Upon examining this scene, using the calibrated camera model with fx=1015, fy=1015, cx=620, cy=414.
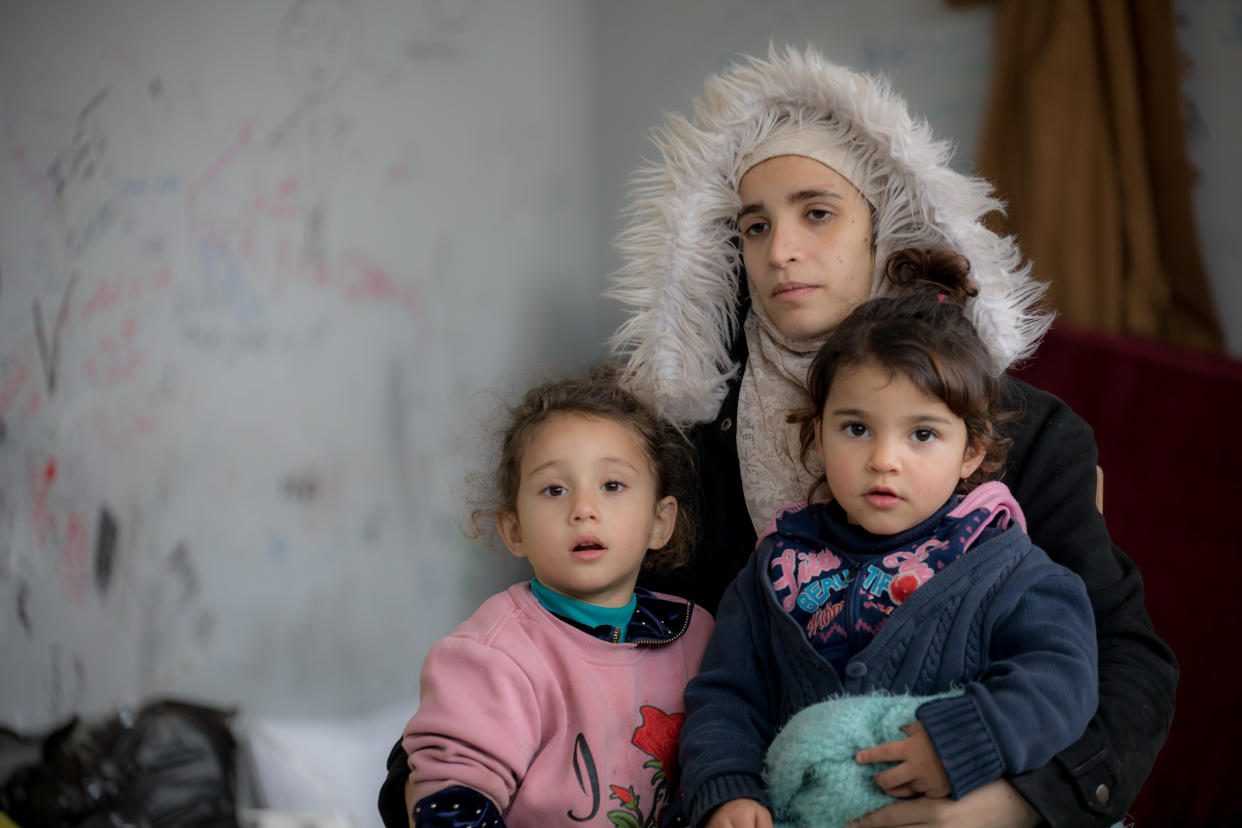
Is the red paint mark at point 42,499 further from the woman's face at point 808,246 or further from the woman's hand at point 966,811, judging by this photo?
the woman's hand at point 966,811

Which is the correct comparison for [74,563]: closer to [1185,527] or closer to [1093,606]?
[1093,606]

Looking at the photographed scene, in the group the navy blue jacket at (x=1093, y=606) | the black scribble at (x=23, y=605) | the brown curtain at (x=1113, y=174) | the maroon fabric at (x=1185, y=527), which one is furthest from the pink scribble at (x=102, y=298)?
the brown curtain at (x=1113, y=174)

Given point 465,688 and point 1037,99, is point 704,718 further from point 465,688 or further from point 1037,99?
point 1037,99

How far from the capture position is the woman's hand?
1.10 meters

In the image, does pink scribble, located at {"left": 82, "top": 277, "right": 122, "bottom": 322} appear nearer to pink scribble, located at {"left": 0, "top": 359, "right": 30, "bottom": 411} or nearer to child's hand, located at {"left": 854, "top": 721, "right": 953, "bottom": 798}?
pink scribble, located at {"left": 0, "top": 359, "right": 30, "bottom": 411}

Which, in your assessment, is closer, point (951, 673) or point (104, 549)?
point (951, 673)

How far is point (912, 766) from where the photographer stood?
108cm

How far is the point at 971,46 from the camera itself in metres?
2.99

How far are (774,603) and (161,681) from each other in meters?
1.20

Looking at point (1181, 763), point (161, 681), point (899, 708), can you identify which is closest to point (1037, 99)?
point (1181, 763)

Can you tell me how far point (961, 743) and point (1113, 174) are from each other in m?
2.12

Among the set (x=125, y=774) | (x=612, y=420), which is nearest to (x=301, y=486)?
(x=125, y=774)

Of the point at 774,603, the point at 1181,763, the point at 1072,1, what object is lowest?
the point at 1181,763

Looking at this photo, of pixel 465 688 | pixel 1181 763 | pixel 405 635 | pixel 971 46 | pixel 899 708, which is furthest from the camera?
pixel 971 46
